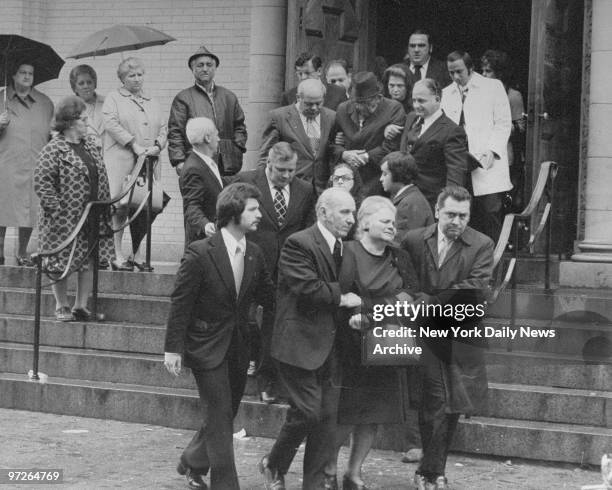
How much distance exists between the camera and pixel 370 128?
34.8 feet

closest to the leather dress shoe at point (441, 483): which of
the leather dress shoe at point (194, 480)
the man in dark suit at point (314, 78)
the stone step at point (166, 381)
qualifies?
the stone step at point (166, 381)

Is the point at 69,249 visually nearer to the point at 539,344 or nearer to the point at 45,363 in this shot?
the point at 45,363

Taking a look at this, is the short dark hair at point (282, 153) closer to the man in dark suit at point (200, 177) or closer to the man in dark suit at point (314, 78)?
the man in dark suit at point (200, 177)

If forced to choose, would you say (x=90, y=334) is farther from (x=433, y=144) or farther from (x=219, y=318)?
(x=219, y=318)

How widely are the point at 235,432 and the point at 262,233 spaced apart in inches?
59.3

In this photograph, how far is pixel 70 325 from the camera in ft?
37.5

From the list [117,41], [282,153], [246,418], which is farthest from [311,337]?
[117,41]

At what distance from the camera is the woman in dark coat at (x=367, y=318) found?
26.9ft

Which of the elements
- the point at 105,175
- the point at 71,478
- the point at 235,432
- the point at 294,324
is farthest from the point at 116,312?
the point at 294,324

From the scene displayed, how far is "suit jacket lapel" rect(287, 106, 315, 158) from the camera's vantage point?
10711 mm

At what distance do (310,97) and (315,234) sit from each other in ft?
7.92

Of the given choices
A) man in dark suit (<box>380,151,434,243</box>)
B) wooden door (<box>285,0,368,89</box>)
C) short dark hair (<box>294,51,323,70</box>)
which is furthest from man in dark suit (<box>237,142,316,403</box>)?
wooden door (<box>285,0,368,89</box>)

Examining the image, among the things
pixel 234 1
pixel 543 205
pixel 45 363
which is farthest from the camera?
pixel 234 1

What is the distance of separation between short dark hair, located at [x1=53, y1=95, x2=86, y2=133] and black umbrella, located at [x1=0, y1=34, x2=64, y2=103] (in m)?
1.65
